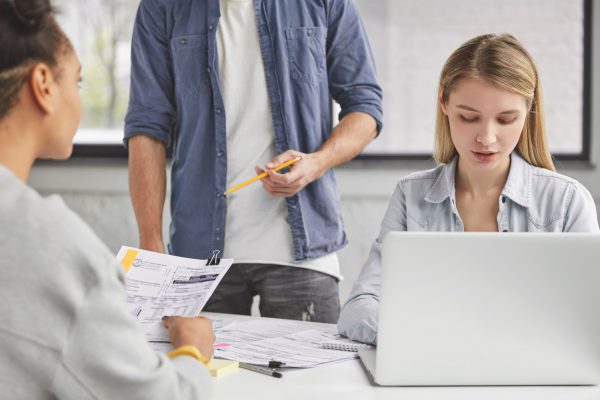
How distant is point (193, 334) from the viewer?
46.8 inches

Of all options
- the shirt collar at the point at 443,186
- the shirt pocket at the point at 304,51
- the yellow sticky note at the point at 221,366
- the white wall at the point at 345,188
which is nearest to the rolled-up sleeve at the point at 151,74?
the shirt pocket at the point at 304,51

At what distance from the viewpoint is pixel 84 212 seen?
3.04m

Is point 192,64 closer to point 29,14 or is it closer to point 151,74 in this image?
point 151,74

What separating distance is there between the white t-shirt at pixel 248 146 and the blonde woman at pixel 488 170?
0.97ft

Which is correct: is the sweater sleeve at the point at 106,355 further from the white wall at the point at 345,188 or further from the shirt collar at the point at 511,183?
the white wall at the point at 345,188

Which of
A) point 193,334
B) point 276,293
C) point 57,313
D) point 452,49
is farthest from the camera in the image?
point 452,49

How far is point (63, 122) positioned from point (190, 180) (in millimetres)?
919

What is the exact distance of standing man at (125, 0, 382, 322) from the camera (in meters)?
1.85

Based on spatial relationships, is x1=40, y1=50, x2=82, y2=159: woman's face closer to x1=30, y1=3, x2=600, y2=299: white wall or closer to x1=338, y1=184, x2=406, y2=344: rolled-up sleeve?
x1=338, y1=184, x2=406, y2=344: rolled-up sleeve

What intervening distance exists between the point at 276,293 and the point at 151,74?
0.65 meters

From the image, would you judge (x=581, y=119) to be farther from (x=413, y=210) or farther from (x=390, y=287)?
(x=390, y=287)

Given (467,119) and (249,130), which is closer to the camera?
(467,119)

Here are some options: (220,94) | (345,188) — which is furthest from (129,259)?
(345,188)

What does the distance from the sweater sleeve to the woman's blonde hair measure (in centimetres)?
102
